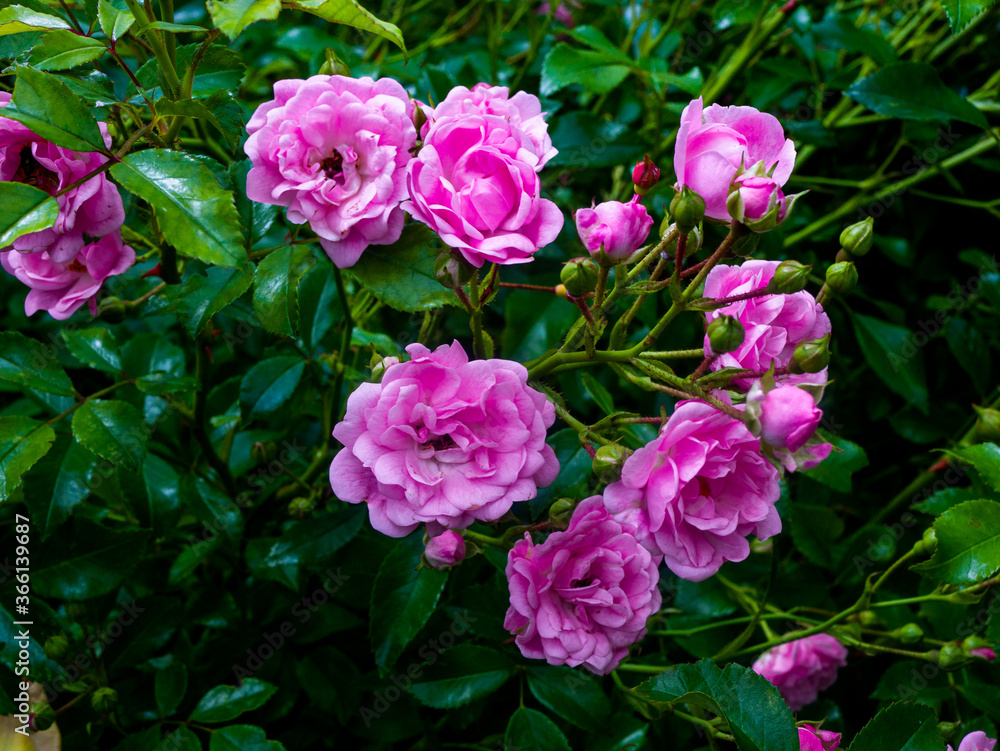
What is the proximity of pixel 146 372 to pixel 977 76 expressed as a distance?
7.26ft

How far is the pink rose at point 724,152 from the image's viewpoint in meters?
0.79

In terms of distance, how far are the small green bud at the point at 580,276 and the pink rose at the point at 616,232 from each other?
0.05ft

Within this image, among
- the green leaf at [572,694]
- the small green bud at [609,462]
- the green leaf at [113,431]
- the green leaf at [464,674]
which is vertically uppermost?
the small green bud at [609,462]

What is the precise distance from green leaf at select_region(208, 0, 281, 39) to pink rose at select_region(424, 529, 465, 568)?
1.99 feet

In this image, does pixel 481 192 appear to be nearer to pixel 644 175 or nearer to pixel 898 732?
pixel 644 175

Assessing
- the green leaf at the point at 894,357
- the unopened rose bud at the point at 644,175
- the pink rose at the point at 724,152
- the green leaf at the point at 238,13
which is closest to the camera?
the green leaf at the point at 238,13

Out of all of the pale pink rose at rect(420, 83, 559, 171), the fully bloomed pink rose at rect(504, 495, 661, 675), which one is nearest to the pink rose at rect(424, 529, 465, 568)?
the fully bloomed pink rose at rect(504, 495, 661, 675)

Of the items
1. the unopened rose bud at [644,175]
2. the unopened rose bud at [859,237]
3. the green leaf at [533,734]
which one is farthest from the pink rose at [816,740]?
the unopened rose bud at [644,175]

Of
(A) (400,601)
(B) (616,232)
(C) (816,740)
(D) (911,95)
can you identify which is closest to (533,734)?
(A) (400,601)

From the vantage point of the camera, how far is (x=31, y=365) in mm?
1084

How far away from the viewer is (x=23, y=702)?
970 millimetres

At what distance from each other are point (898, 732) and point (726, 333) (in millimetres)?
522

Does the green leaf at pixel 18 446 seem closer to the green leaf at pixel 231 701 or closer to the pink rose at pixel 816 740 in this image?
the green leaf at pixel 231 701

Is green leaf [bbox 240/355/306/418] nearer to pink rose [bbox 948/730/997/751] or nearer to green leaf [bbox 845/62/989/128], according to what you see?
pink rose [bbox 948/730/997/751]
